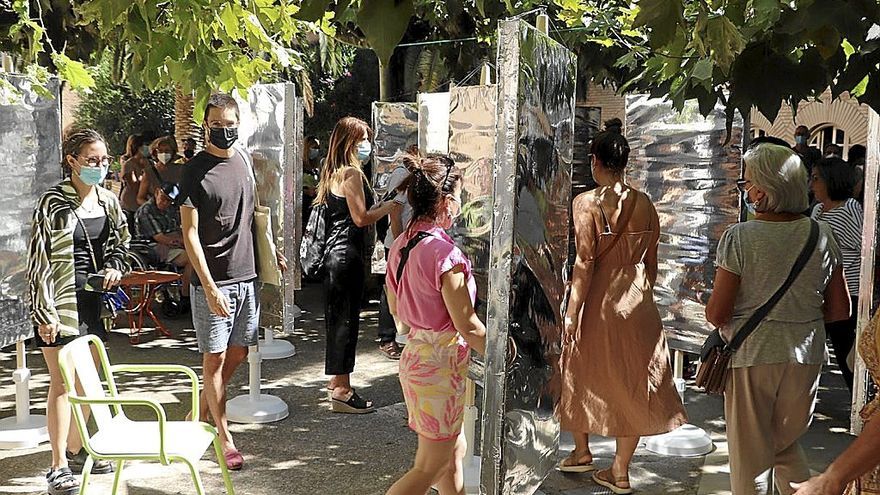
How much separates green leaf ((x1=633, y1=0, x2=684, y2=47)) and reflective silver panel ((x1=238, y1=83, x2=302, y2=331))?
13.4 ft

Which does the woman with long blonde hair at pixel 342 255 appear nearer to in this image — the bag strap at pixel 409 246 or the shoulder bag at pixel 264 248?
the shoulder bag at pixel 264 248

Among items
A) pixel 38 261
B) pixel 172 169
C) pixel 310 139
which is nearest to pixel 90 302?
pixel 38 261

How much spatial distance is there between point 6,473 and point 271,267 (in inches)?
69.8

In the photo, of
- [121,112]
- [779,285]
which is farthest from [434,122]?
[121,112]

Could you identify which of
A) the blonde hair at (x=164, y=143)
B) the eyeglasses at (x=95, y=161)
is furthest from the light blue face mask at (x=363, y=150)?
the blonde hair at (x=164, y=143)

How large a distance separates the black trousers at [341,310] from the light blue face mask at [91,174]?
1.89 metres

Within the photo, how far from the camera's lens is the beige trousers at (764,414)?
396cm

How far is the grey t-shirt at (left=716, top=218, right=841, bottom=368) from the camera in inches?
152

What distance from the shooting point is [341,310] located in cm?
637

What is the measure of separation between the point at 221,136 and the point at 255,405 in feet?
6.85

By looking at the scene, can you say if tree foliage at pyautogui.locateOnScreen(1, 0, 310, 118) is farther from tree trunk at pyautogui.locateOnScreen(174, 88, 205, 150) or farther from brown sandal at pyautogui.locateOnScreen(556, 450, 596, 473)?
tree trunk at pyautogui.locateOnScreen(174, 88, 205, 150)

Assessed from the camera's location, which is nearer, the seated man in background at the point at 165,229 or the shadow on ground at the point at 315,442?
the shadow on ground at the point at 315,442

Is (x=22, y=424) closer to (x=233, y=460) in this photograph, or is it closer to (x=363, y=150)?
(x=233, y=460)

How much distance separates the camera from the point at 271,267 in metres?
5.47
